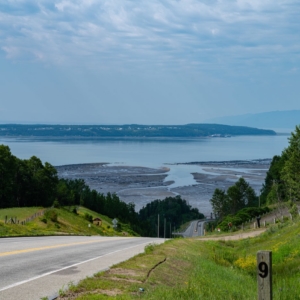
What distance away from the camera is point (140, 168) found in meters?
173

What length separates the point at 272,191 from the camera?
96.1 meters

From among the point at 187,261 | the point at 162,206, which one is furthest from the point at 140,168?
the point at 187,261

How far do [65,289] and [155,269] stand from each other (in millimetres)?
4050

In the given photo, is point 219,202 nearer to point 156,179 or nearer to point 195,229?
point 195,229

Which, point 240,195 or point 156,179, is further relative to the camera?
point 156,179

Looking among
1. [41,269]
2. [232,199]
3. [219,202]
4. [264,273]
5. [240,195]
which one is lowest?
[219,202]

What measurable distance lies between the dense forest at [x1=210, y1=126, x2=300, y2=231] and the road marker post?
64.6 m

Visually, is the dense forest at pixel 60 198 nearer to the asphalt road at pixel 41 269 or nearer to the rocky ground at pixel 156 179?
the rocky ground at pixel 156 179

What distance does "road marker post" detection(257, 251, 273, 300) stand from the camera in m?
6.81

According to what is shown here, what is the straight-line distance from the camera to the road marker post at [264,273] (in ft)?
22.3

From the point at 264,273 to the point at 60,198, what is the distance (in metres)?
98.0

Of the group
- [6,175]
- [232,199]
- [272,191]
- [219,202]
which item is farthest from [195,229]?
[6,175]

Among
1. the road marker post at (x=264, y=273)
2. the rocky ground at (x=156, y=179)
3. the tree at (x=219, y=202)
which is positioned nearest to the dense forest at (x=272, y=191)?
the tree at (x=219, y=202)

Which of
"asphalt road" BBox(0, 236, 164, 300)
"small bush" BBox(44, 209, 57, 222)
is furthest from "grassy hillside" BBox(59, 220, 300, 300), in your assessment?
"small bush" BBox(44, 209, 57, 222)
